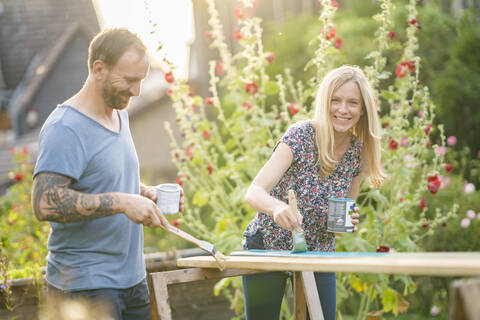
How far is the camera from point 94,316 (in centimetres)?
224

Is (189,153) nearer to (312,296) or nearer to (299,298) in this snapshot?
(299,298)

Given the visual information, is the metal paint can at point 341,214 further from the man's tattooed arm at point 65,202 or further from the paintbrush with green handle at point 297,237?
the man's tattooed arm at point 65,202

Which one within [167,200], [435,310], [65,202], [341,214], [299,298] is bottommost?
[435,310]

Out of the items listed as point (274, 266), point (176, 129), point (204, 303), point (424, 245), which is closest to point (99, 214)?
point (274, 266)

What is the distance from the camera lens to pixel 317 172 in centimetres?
270

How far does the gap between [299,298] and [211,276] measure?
1.45 ft

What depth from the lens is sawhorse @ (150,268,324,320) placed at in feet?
8.09

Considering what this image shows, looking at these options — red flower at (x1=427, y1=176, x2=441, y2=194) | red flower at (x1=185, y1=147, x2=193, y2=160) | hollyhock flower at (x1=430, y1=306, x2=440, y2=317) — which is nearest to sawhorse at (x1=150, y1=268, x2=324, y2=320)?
red flower at (x1=427, y1=176, x2=441, y2=194)

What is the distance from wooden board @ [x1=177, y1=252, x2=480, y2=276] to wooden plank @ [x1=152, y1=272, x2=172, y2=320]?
24 cm

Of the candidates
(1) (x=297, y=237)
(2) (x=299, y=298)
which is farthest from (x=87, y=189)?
(2) (x=299, y=298)

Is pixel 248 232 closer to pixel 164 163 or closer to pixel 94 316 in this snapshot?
→ pixel 94 316

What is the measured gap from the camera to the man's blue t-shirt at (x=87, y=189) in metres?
2.14

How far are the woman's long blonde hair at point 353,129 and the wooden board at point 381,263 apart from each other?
0.55 m

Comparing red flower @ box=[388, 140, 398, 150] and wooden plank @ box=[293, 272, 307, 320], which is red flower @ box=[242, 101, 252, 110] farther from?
wooden plank @ box=[293, 272, 307, 320]
